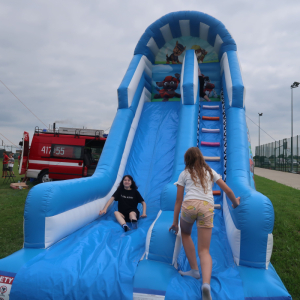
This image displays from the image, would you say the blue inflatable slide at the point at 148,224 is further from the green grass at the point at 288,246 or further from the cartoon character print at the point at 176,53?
the cartoon character print at the point at 176,53

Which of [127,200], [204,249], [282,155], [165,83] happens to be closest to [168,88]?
[165,83]

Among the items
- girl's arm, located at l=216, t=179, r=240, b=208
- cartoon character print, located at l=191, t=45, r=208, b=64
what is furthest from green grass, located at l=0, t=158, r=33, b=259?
cartoon character print, located at l=191, t=45, r=208, b=64

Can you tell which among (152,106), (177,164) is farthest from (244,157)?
(152,106)

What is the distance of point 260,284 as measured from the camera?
1914 mm

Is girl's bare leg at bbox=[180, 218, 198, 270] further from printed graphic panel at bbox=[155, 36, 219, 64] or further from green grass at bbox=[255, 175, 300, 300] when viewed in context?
printed graphic panel at bbox=[155, 36, 219, 64]

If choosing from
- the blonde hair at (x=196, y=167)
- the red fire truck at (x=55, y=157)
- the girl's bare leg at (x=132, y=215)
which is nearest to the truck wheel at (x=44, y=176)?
the red fire truck at (x=55, y=157)

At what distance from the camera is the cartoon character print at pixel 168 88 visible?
6008 millimetres

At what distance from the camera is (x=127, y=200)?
332 centimetres

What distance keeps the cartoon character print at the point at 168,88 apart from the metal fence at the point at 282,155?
12399mm

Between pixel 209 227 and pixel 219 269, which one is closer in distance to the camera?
pixel 209 227

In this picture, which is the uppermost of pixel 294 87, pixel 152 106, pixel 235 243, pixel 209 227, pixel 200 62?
pixel 294 87

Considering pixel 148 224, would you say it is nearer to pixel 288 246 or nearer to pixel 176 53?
pixel 288 246

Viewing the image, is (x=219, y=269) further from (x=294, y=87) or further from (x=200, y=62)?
(x=294, y=87)

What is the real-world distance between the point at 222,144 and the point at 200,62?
2646mm
